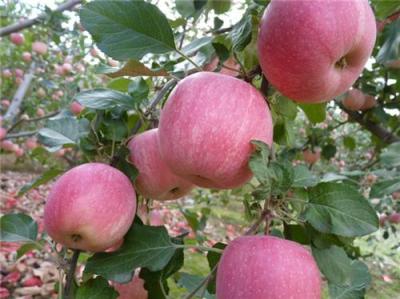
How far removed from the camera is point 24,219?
1.07 meters

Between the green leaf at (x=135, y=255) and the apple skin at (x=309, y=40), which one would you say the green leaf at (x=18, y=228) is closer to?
the green leaf at (x=135, y=255)

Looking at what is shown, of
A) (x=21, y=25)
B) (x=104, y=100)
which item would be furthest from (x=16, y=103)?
(x=104, y=100)

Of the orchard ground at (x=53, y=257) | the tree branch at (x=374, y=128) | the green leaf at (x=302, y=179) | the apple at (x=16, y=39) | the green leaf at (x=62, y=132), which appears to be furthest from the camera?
the apple at (x=16, y=39)

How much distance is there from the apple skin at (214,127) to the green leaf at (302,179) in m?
0.09

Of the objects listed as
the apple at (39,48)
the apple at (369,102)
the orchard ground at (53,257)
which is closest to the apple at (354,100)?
the apple at (369,102)

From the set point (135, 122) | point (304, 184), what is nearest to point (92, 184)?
point (135, 122)

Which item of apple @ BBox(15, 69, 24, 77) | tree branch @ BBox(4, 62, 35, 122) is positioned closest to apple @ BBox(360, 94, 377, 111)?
tree branch @ BBox(4, 62, 35, 122)

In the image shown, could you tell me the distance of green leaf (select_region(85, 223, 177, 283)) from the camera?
77 cm

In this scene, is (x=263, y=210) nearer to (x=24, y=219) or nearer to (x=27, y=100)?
(x=24, y=219)

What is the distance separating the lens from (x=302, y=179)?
0.74m

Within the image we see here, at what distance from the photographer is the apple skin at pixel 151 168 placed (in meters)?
0.88

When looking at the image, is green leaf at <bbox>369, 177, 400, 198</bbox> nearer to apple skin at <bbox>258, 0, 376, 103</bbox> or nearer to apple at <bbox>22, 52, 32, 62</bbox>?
apple skin at <bbox>258, 0, 376, 103</bbox>

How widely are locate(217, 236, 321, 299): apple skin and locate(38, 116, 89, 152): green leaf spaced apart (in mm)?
495

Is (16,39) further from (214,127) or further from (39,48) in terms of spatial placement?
(214,127)
